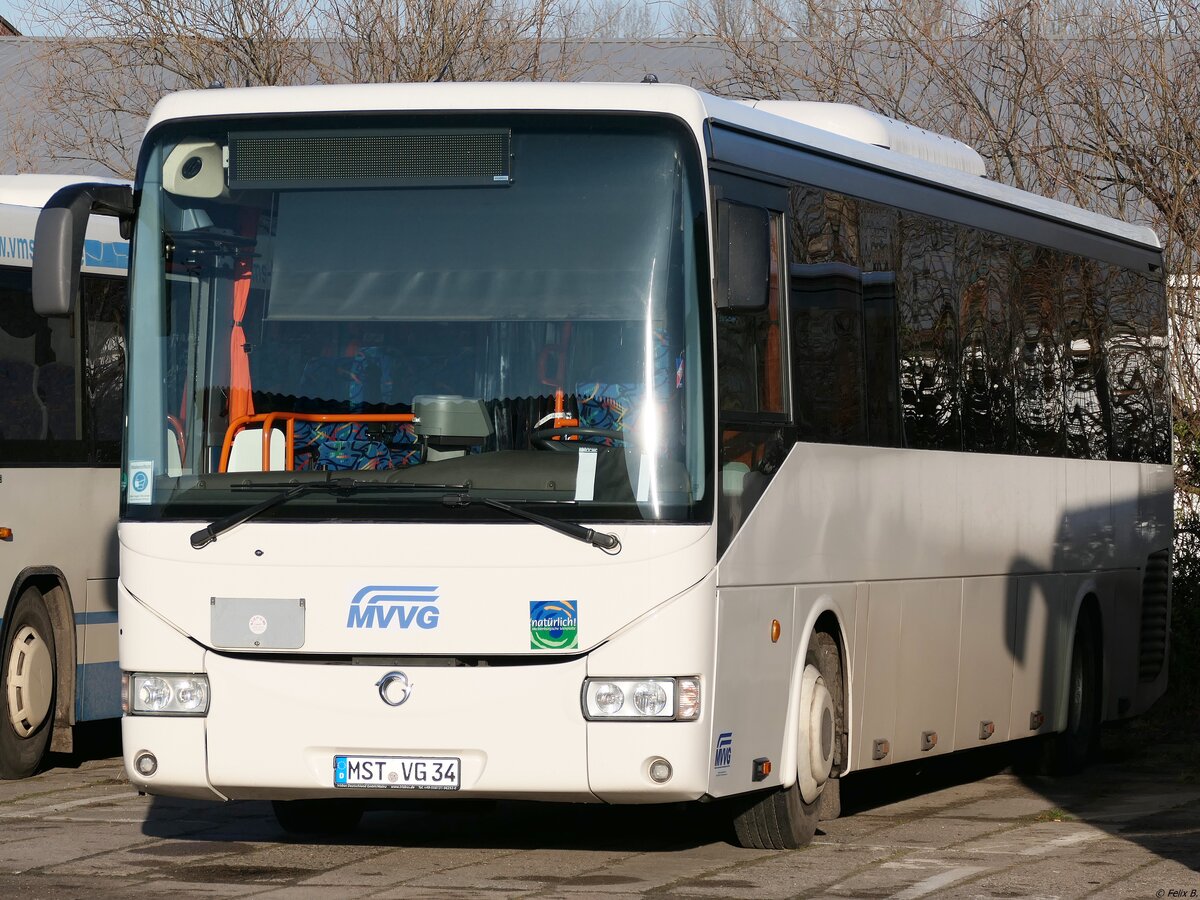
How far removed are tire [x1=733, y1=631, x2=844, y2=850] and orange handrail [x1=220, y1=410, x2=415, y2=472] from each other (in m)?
2.48

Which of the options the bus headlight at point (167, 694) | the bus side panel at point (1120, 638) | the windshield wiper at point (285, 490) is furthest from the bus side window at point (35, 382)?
the bus side panel at point (1120, 638)

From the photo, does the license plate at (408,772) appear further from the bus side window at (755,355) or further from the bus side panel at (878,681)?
the bus side panel at (878,681)

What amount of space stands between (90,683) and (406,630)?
5.74 meters

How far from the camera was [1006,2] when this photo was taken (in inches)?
963

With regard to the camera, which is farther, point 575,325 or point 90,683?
point 90,683

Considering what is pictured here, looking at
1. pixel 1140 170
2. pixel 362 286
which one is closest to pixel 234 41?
pixel 1140 170

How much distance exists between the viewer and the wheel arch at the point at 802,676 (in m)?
9.99

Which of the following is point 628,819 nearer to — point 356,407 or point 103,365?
point 356,407

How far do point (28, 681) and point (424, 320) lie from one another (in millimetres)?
5703

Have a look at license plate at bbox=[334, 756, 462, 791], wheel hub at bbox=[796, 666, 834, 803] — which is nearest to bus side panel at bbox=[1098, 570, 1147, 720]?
wheel hub at bbox=[796, 666, 834, 803]

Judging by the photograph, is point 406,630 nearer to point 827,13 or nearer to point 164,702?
point 164,702

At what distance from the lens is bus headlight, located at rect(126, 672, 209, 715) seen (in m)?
9.20

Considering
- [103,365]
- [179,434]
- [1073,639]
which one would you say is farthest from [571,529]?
[1073,639]

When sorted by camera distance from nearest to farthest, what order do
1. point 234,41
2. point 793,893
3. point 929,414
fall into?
point 793,893, point 929,414, point 234,41
